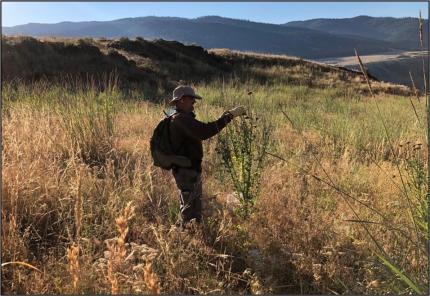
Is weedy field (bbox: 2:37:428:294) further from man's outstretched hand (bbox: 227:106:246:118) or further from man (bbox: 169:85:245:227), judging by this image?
man's outstretched hand (bbox: 227:106:246:118)

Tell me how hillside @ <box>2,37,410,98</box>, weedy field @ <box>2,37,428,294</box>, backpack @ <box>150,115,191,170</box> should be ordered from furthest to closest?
hillside @ <box>2,37,410,98</box>
backpack @ <box>150,115,191,170</box>
weedy field @ <box>2,37,428,294</box>

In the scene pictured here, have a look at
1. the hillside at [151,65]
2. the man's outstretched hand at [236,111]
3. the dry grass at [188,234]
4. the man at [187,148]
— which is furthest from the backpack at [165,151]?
the hillside at [151,65]

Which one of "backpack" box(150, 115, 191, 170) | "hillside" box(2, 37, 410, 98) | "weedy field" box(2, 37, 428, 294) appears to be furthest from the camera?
"hillside" box(2, 37, 410, 98)

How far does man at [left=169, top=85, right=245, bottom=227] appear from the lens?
342cm

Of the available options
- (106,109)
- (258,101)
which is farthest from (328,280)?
Answer: (258,101)

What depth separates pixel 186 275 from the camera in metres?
2.96

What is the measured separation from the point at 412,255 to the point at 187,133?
5.42ft

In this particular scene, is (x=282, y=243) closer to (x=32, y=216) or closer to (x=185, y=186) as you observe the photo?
(x=185, y=186)

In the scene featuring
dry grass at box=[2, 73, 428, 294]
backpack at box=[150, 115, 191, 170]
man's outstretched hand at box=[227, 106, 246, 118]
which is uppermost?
man's outstretched hand at box=[227, 106, 246, 118]

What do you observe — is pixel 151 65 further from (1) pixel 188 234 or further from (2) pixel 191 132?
(1) pixel 188 234

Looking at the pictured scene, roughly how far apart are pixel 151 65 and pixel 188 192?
68.3 feet

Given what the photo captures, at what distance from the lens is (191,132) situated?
3.38 m

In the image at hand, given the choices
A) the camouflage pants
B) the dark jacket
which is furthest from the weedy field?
the dark jacket

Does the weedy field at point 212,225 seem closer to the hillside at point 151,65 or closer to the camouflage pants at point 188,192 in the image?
the camouflage pants at point 188,192
